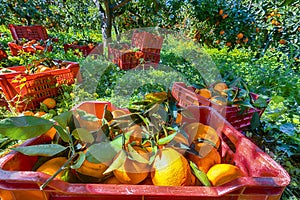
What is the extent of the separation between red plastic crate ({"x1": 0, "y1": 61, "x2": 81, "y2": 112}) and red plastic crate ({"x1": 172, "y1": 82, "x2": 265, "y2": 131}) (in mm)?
1091

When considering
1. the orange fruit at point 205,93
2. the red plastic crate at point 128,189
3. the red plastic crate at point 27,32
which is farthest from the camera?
the red plastic crate at point 27,32

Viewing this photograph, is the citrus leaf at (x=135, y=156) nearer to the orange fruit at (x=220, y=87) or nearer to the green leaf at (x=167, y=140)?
the green leaf at (x=167, y=140)

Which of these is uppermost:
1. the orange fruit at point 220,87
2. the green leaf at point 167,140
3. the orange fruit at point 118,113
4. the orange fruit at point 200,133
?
the green leaf at point 167,140

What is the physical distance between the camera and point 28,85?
1554 millimetres

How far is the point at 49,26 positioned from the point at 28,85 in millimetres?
6898

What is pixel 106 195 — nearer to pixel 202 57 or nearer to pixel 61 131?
pixel 61 131

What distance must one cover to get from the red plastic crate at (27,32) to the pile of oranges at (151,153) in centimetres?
396

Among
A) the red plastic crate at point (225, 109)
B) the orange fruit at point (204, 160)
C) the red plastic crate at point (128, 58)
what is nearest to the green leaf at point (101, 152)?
the orange fruit at point (204, 160)

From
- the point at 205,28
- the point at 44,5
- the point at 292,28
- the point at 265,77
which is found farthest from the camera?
the point at 44,5

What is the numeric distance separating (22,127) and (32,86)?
50.1 inches

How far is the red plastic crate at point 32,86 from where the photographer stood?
4.91 ft

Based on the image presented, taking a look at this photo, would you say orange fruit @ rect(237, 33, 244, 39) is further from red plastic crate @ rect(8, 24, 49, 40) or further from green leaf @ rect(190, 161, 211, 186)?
green leaf @ rect(190, 161, 211, 186)

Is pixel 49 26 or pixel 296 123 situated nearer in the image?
pixel 296 123

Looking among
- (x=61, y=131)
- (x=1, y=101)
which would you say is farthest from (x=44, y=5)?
(x=61, y=131)
